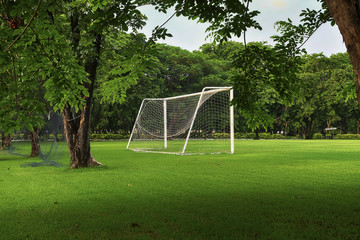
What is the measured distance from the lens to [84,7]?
992 cm

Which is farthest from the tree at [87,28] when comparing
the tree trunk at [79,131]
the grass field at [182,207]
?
the tree trunk at [79,131]

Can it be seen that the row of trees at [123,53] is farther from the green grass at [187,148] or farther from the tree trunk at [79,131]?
the green grass at [187,148]

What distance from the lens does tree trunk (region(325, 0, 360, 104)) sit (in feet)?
9.84

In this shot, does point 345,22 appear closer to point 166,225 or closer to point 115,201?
point 166,225

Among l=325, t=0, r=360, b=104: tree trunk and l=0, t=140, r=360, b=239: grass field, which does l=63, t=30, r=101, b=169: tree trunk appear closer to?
l=0, t=140, r=360, b=239: grass field

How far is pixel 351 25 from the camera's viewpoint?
3.04m

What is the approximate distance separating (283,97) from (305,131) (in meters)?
44.9

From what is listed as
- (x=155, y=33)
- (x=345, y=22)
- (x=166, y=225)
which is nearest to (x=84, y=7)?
(x=155, y=33)

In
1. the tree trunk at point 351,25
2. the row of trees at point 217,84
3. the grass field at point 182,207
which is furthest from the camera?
the row of trees at point 217,84

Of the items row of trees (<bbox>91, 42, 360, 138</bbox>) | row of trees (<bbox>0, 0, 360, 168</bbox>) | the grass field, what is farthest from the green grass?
row of trees (<bbox>0, 0, 360, 168</bbox>)

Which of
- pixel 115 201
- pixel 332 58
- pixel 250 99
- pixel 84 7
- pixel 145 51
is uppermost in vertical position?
pixel 332 58

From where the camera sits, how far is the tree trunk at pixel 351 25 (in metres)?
3.00

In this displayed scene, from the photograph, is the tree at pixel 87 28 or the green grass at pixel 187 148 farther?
the green grass at pixel 187 148

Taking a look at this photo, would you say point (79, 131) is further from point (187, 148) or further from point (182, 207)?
point (187, 148)
